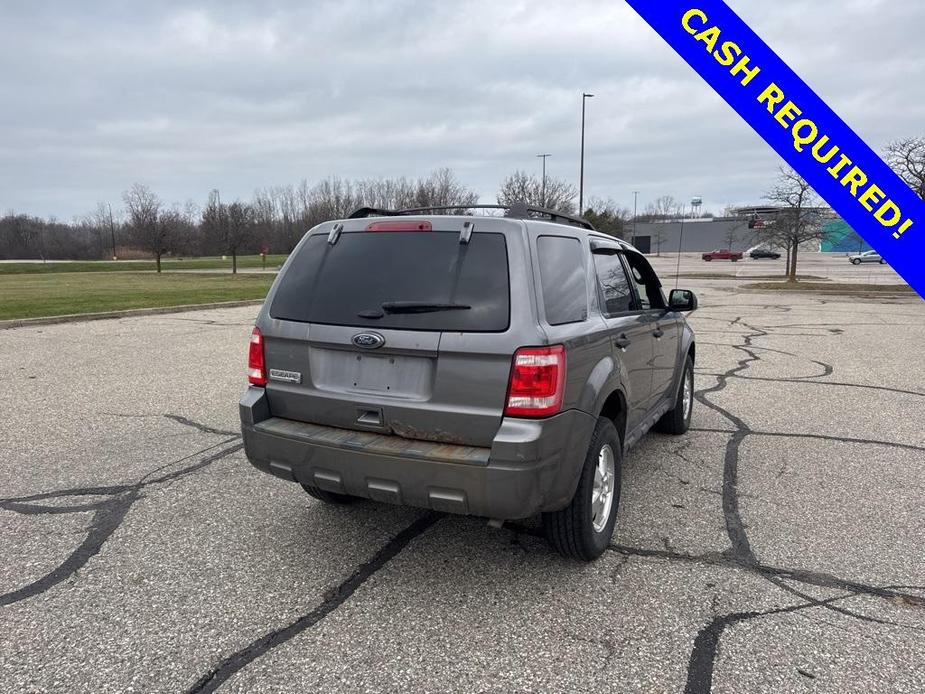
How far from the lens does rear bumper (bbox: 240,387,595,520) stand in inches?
110

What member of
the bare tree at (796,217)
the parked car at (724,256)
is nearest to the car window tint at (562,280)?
the bare tree at (796,217)

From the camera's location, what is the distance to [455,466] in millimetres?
2830

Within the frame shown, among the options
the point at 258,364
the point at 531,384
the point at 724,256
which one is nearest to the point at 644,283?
the point at 531,384

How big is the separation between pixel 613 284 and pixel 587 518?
5.15 feet

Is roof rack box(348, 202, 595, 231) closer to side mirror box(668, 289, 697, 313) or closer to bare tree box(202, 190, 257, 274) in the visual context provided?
side mirror box(668, 289, 697, 313)

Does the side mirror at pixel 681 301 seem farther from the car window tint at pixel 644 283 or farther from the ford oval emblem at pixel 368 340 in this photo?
the ford oval emblem at pixel 368 340

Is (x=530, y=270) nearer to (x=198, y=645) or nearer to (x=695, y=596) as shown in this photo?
(x=695, y=596)

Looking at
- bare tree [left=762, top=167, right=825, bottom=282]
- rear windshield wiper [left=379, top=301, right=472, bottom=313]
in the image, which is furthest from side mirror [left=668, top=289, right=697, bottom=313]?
bare tree [left=762, top=167, right=825, bottom=282]

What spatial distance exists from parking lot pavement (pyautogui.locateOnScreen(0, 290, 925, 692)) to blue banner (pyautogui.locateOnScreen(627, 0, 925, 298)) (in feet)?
5.34

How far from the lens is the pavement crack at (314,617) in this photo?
2.49 m

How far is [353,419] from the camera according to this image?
10.3 feet

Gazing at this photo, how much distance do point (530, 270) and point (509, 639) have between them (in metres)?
1.65

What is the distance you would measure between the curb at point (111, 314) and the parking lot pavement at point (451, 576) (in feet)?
28.4

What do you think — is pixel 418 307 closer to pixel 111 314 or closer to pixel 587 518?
pixel 587 518
